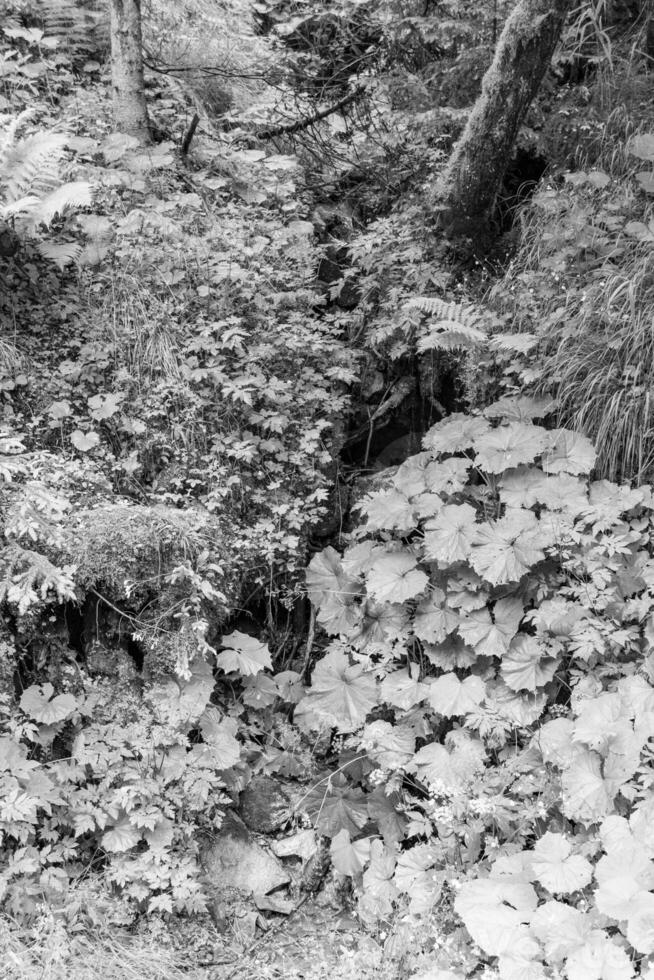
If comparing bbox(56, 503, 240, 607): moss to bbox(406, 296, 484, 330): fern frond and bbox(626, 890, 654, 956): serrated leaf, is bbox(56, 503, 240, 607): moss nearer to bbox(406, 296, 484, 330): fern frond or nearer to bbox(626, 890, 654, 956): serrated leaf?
bbox(406, 296, 484, 330): fern frond

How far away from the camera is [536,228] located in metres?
4.86

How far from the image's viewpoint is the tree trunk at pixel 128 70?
5328 mm

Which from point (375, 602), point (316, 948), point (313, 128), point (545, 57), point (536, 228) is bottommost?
point (316, 948)

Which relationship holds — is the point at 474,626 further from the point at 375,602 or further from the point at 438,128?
the point at 438,128

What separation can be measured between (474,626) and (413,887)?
128 centimetres

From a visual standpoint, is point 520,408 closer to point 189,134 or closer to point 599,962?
point 599,962

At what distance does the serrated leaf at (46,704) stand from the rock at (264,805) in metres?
1.15

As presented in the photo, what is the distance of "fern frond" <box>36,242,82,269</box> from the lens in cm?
451

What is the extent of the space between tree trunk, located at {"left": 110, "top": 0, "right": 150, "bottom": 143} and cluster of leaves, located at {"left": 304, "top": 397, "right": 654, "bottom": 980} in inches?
137

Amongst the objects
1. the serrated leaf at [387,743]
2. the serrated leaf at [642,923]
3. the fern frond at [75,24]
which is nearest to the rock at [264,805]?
the serrated leaf at [387,743]

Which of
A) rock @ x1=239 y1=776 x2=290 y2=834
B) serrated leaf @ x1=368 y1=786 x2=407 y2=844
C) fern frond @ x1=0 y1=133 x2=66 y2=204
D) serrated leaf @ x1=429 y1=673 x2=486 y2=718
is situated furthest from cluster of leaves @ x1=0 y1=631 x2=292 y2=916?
fern frond @ x1=0 y1=133 x2=66 y2=204

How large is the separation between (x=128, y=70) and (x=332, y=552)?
4024mm

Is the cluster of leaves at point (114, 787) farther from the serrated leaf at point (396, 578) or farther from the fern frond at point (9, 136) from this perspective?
the fern frond at point (9, 136)

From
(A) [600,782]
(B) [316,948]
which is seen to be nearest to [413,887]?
(B) [316,948]
